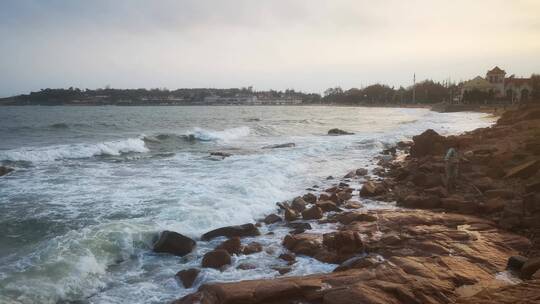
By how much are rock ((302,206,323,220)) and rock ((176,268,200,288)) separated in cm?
394

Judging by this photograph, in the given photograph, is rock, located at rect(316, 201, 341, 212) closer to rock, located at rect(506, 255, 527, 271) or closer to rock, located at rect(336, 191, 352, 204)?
rock, located at rect(336, 191, 352, 204)

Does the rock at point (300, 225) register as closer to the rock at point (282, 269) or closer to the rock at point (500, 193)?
the rock at point (282, 269)

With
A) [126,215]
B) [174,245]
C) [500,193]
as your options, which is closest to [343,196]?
[500,193]

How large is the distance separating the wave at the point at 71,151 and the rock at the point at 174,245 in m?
16.2

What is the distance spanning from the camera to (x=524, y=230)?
8398 mm

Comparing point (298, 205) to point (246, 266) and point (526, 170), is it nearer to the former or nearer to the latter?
point (246, 266)

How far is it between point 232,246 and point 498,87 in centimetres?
9804

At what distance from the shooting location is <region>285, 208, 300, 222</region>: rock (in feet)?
34.2

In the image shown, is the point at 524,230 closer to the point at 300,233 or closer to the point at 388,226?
the point at 388,226

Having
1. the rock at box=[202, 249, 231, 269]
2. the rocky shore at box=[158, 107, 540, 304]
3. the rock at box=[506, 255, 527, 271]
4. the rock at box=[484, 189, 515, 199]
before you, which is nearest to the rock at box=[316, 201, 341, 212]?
the rocky shore at box=[158, 107, 540, 304]

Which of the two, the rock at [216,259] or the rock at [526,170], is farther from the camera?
the rock at [526,170]

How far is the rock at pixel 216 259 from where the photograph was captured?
24.6 ft

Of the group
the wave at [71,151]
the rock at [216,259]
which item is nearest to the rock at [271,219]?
the rock at [216,259]

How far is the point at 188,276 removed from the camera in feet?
22.9
